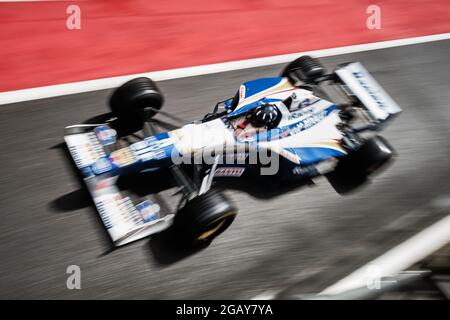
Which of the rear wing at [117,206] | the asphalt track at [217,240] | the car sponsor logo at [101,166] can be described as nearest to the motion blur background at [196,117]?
the asphalt track at [217,240]

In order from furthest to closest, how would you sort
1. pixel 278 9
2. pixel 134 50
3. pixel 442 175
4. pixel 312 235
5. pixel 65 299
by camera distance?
pixel 278 9 → pixel 134 50 → pixel 442 175 → pixel 312 235 → pixel 65 299

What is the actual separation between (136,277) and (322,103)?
110 inches

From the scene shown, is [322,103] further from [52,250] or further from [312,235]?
[52,250]

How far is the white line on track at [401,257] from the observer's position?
14.7ft

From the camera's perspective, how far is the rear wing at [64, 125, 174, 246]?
Answer: 14.4 ft

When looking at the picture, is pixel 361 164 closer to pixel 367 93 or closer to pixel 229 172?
pixel 367 93

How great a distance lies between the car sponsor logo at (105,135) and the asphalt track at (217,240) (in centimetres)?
51

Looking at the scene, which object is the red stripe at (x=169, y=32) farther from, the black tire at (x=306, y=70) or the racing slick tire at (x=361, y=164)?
the racing slick tire at (x=361, y=164)

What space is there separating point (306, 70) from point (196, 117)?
151cm

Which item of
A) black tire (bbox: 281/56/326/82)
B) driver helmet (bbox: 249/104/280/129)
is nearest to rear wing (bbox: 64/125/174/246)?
driver helmet (bbox: 249/104/280/129)

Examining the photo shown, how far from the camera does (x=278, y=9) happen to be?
27.9ft

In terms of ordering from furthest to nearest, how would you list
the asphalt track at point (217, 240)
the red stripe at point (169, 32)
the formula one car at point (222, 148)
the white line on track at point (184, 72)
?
1. the red stripe at point (169, 32)
2. the white line on track at point (184, 72)
3. the formula one car at point (222, 148)
4. the asphalt track at point (217, 240)

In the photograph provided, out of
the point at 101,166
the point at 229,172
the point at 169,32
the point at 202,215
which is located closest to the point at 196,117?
the point at 229,172
